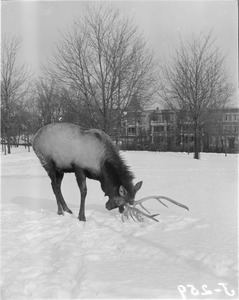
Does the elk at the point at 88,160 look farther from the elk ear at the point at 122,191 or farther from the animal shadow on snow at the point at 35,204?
the animal shadow on snow at the point at 35,204

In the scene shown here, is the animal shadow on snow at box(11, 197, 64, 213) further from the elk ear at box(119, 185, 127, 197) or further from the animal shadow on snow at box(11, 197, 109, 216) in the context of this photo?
the elk ear at box(119, 185, 127, 197)

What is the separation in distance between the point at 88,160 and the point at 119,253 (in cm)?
243

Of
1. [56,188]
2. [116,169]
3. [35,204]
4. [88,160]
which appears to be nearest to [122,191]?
[116,169]

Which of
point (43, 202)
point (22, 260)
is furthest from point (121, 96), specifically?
point (22, 260)

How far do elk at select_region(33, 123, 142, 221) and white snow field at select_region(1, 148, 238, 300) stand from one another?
505 millimetres

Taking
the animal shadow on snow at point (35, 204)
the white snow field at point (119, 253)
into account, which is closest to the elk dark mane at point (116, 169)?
the white snow field at point (119, 253)

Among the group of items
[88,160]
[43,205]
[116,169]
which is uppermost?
[88,160]

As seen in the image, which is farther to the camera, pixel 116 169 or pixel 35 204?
pixel 35 204

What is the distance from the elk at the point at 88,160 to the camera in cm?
577

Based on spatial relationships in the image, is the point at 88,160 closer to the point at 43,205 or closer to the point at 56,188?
the point at 56,188

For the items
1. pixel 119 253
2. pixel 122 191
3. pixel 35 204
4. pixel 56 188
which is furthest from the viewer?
pixel 35 204

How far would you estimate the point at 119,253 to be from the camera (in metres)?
3.96

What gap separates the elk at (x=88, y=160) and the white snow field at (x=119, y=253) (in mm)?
505

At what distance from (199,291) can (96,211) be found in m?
3.87
